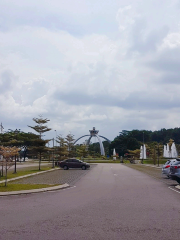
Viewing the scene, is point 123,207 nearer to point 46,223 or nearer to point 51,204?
point 51,204

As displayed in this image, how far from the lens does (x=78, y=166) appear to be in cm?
4600

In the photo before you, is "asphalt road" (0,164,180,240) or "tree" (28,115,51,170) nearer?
"asphalt road" (0,164,180,240)

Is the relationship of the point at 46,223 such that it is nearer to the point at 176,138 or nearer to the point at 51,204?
the point at 51,204

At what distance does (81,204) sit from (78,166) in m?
33.4

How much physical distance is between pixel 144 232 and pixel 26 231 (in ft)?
9.74

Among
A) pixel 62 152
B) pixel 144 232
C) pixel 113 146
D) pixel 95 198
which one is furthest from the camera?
pixel 113 146

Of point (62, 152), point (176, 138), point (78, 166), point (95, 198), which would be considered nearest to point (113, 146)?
point (176, 138)

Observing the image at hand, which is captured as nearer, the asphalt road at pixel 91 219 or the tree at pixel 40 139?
the asphalt road at pixel 91 219

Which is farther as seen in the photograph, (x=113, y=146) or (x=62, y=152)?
(x=113, y=146)

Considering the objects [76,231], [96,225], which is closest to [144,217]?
[96,225]

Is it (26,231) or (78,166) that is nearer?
(26,231)

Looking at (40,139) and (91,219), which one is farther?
(40,139)

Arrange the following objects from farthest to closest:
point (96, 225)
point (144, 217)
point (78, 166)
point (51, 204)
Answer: point (78, 166), point (51, 204), point (144, 217), point (96, 225)

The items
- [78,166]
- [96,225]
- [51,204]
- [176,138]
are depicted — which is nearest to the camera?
[96,225]
